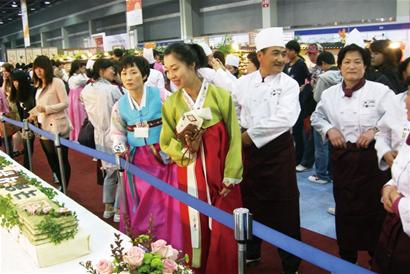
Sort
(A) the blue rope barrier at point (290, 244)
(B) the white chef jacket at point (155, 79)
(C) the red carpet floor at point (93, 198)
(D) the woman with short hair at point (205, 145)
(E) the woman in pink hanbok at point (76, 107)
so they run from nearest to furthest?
(A) the blue rope barrier at point (290, 244), (D) the woman with short hair at point (205, 145), (C) the red carpet floor at point (93, 198), (B) the white chef jacket at point (155, 79), (E) the woman in pink hanbok at point (76, 107)

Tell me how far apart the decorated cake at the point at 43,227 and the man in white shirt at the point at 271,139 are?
114 cm

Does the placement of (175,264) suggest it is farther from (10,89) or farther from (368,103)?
(10,89)

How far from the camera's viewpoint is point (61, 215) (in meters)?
2.17

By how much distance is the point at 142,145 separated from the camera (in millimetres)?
2844

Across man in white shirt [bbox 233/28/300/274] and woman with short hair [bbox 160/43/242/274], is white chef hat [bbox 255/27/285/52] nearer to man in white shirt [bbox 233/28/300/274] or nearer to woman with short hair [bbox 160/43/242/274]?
man in white shirt [bbox 233/28/300/274]

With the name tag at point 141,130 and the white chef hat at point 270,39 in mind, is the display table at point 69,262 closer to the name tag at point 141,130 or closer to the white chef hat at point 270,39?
the name tag at point 141,130

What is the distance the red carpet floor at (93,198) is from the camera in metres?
3.03

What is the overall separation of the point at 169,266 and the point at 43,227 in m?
0.78

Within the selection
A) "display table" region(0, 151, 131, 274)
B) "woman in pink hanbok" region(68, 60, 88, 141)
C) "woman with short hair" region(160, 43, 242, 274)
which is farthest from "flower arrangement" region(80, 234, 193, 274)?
"woman in pink hanbok" region(68, 60, 88, 141)

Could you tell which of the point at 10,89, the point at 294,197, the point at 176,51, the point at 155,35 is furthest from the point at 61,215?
the point at 155,35

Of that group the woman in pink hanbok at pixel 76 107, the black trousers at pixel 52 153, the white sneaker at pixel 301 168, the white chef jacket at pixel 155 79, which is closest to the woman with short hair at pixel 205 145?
the black trousers at pixel 52 153

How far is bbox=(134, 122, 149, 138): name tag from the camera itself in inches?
110

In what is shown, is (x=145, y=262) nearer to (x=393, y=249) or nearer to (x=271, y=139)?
(x=393, y=249)

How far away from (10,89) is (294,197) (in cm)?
428
